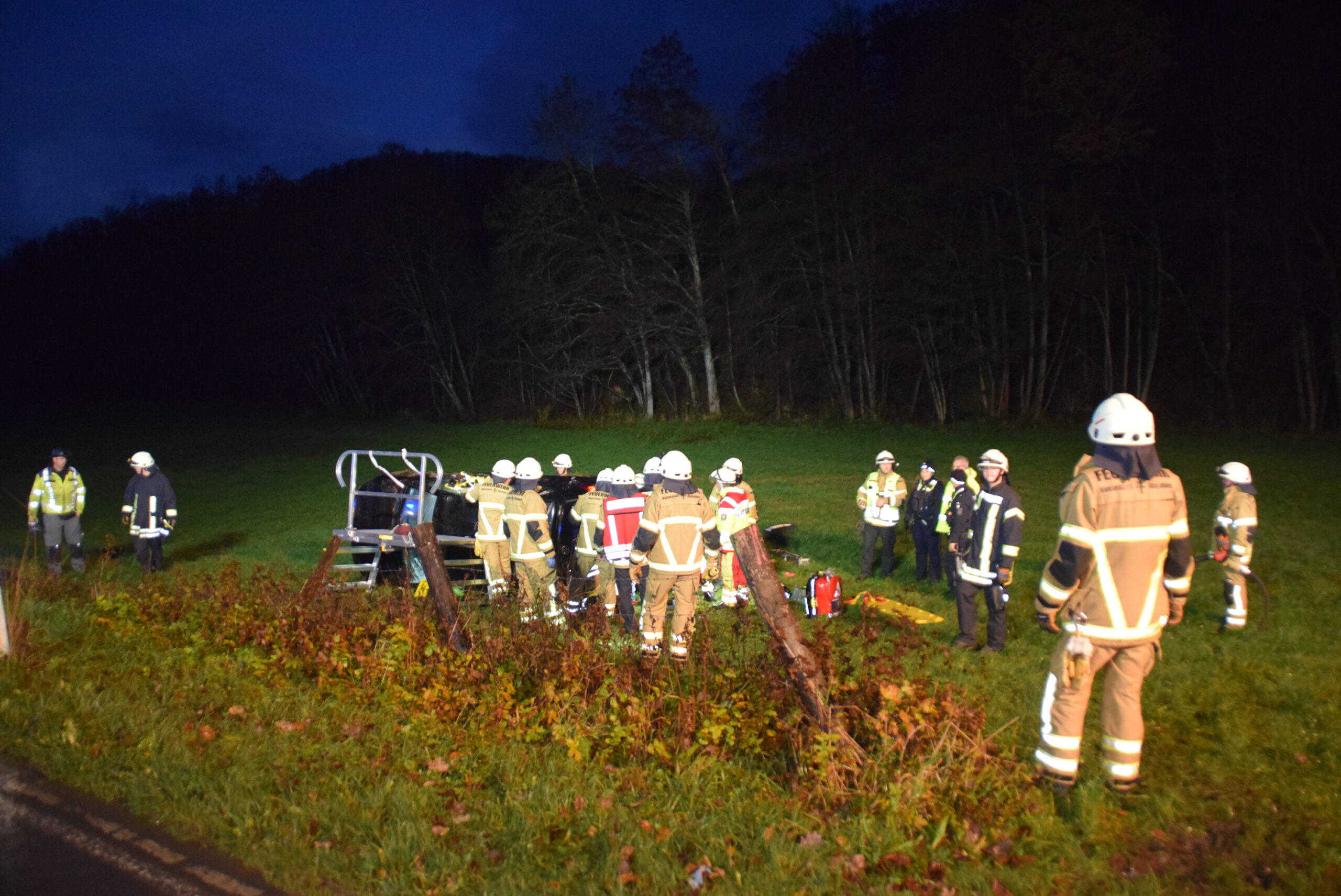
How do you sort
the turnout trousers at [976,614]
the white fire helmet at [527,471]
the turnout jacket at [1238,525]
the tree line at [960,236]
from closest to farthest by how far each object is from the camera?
1. the turnout trousers at [976,614]
2. the turnout jacket at [1238,525]
3. the white fire helmet at [527,471]
4. the tree line at [960,236]

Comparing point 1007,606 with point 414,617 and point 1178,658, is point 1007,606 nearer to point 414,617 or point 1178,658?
point 1178,658

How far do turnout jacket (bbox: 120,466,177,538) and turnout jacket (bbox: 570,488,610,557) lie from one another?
6402 mm

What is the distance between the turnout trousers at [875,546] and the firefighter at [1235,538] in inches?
156

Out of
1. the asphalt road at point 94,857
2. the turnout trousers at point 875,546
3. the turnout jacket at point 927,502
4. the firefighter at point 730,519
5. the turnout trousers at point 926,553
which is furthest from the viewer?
the turnout trousers at point 875,546

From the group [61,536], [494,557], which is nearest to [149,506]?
[61,536]

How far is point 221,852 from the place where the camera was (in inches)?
183

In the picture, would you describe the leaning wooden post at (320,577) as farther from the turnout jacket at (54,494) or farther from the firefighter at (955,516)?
the turnout jacket at (54,494)

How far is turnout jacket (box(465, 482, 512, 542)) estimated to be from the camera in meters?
9.73

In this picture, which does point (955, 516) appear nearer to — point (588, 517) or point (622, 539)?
point (622, 539)

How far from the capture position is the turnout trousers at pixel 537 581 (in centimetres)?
870

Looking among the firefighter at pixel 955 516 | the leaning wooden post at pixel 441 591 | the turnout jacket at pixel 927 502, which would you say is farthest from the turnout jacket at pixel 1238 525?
the leaning wooden post at pixel 441 591

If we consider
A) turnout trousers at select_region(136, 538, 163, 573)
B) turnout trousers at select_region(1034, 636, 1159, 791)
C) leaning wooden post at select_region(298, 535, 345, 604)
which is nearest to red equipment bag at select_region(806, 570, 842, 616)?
turnout trousers at select_region(1034, 636, 1159, 791)

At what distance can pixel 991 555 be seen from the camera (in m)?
8.16

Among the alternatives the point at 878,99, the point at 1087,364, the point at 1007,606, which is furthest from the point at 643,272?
the point at 1007,606
